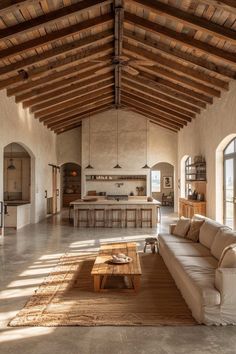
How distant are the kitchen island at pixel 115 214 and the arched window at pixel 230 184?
229cm

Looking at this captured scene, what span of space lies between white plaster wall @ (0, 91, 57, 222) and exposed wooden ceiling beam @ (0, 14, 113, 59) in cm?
223

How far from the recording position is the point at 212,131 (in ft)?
32.0

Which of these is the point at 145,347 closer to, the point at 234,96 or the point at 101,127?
the point at 234,96

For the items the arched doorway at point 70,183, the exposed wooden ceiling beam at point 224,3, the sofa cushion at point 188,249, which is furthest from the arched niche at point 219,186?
the arched doorway at point 70,183

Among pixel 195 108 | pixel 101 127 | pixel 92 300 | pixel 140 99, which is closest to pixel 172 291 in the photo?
pixel 92 300

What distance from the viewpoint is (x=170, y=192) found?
2019cm

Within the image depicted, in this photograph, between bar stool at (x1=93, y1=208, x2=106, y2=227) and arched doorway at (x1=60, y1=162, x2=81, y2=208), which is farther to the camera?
arched doorway at (x1=60, y1=162, x2=81, y2=208)

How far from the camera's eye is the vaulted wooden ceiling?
5715 mm

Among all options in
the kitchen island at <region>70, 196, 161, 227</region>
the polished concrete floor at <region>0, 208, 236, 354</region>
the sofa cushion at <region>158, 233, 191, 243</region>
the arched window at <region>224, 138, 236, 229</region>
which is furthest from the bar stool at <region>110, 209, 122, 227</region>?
the polished concrete floor at <region>0, 208, 236, 354</region>

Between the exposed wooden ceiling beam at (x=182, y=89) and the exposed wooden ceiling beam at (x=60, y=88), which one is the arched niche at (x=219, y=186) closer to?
the exposed wooden ceiling beam at (x=182, y=89)

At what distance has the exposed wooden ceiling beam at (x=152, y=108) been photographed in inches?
510

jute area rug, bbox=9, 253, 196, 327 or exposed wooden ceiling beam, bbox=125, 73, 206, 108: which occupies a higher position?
exposed wooden ceiling beam, bbox=125, 73, 206, 108

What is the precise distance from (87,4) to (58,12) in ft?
1.72

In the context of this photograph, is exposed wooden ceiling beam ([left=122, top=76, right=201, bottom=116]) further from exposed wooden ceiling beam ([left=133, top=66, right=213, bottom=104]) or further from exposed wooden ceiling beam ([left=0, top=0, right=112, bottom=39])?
exposed wooden ceiling beam ([left=0, top=0, right=112, bottom=39])
